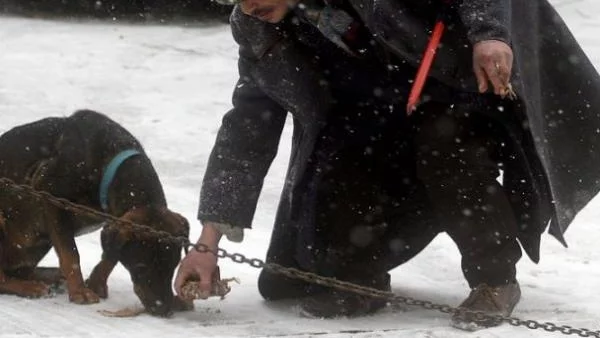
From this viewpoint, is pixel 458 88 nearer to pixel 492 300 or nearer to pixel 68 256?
pixel 492 300

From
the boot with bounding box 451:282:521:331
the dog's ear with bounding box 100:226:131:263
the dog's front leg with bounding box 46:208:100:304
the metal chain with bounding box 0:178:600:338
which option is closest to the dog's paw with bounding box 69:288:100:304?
the dog's front leg with bounding box 46:208:100:304

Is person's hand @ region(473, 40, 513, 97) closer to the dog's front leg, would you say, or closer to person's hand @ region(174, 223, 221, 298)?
person's hand @ region(174, 223, 221, 298)

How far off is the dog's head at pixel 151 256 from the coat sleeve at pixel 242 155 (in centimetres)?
23

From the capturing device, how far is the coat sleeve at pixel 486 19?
11.4 ft

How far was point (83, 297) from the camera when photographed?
4.18 meters

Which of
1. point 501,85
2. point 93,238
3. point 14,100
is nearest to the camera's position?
point 501,85

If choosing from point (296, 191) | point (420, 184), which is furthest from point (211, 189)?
point (420, 184)

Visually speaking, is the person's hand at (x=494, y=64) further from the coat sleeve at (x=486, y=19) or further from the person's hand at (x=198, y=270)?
the person's hand at (x=198, y=270)

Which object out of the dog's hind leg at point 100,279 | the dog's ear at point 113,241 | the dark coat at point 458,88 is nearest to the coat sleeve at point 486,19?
the dark coat at point 458,88

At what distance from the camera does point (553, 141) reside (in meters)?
3.97

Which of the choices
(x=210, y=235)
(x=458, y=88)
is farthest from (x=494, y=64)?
(x=210, y=235)

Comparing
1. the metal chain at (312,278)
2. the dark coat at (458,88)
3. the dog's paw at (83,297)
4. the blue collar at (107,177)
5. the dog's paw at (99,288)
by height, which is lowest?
the dog's paw at (83,297)

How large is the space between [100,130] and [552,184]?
5.46 feet

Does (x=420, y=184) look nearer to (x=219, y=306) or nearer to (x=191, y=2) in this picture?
(x=219, y=306)
